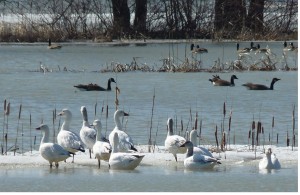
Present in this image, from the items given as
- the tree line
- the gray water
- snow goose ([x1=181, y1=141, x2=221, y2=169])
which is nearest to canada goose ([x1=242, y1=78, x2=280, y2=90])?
the gray water

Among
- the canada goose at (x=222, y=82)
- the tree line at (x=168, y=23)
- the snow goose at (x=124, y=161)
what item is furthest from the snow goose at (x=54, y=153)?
the tree line at (x=168, y=23)

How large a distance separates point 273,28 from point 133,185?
2281 centimetres

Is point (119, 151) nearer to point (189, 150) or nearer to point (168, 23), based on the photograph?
point (189, 150)

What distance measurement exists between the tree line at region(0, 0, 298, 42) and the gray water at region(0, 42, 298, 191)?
3.20 m

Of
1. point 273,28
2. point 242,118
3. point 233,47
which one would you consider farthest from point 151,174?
point 273,28

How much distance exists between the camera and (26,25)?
3122 centimetres

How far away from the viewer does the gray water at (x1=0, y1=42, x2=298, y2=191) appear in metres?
8.59

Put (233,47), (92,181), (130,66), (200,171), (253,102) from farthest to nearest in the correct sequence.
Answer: (233,47) → (130,66) → (253,102) → (200,171) → (92,181)

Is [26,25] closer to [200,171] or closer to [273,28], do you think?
[273,28]

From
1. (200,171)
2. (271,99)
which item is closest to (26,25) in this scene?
(271,99)

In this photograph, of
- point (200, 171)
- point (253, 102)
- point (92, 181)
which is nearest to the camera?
point (92, 181)

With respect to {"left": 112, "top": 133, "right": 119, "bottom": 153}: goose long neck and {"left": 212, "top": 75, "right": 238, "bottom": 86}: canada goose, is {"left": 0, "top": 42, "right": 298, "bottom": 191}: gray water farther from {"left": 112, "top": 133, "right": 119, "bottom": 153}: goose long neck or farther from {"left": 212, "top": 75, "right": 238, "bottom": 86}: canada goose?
{"left": 112, "top": 133, "right": 119, "bottom": 153}: goose long neck

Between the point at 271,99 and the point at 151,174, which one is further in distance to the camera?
the point at 271,99

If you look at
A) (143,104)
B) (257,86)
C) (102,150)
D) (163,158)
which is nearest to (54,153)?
(102,150)
